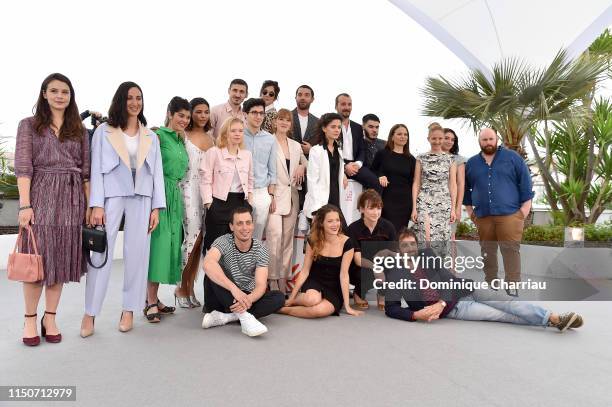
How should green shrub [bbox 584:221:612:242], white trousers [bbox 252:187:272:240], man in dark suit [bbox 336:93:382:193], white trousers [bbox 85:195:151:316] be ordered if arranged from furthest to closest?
green shrub [bbox 584:221:612:242], man in dark suit [bbox 336:93:382:193], white trousers [bbox 252:187:272:240], white trousers [bbox 85:195:151:316]

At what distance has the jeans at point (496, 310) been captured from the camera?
11.2 ft

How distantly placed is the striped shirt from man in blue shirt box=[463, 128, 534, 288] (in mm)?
2125

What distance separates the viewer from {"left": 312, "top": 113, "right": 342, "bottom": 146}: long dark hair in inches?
172

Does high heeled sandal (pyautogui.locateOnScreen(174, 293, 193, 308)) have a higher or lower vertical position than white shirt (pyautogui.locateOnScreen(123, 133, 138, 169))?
lower

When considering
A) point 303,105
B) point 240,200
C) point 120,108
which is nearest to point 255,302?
point 240,200

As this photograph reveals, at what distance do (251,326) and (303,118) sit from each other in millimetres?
2496

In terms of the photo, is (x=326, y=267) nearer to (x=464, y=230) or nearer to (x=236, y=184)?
(x=236, y=184)

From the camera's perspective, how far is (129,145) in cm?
331

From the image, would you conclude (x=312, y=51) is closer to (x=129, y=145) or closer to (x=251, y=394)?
(x=129, y=145)

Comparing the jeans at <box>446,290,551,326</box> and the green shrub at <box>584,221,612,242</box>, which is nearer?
the jeans at <box>446,290,551,326</box>

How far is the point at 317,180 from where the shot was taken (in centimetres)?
Result: 430

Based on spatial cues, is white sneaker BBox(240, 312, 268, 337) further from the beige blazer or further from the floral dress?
the beige blazer

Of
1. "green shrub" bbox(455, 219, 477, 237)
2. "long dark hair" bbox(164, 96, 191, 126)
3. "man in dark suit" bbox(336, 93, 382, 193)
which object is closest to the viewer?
"long dark hair" bbox(164, 96, 191, 126)

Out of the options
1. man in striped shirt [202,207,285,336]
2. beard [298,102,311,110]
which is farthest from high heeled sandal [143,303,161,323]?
beard [298,102,311,110]
